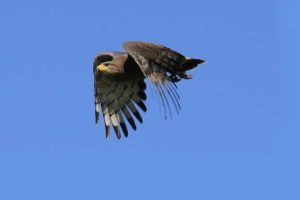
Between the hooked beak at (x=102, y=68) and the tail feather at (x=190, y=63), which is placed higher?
the hooked beak at (x=102, y=68)

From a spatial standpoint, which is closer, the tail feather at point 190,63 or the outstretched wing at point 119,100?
the tail feather at point 190,63

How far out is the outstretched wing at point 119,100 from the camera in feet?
77.8

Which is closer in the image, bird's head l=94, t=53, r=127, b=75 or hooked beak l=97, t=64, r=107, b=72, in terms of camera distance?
bird's head l=94, t=53, r=127, b=75

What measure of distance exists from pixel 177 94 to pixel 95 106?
3.44m

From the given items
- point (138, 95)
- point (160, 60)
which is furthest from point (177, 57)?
point (138, 95)

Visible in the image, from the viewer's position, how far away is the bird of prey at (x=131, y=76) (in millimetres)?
21391

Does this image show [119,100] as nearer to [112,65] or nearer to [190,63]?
[112,65]

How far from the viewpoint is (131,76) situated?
23.3 meters

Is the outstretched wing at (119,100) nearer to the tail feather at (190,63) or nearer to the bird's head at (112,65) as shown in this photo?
the bird's head at (112,65)

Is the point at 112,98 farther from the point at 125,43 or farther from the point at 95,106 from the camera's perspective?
the point at 125,43

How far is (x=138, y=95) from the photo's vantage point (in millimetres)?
23859

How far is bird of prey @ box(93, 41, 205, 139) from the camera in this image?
70.2ft

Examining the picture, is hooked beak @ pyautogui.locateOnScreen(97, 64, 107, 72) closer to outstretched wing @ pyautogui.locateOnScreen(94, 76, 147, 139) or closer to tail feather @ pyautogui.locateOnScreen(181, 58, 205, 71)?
outstretched wing @ pyautogui.locateOnScreen(94, 76, 147, 139)

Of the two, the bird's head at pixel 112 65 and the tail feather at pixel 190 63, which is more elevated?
the bird's head at pixel 112 65
